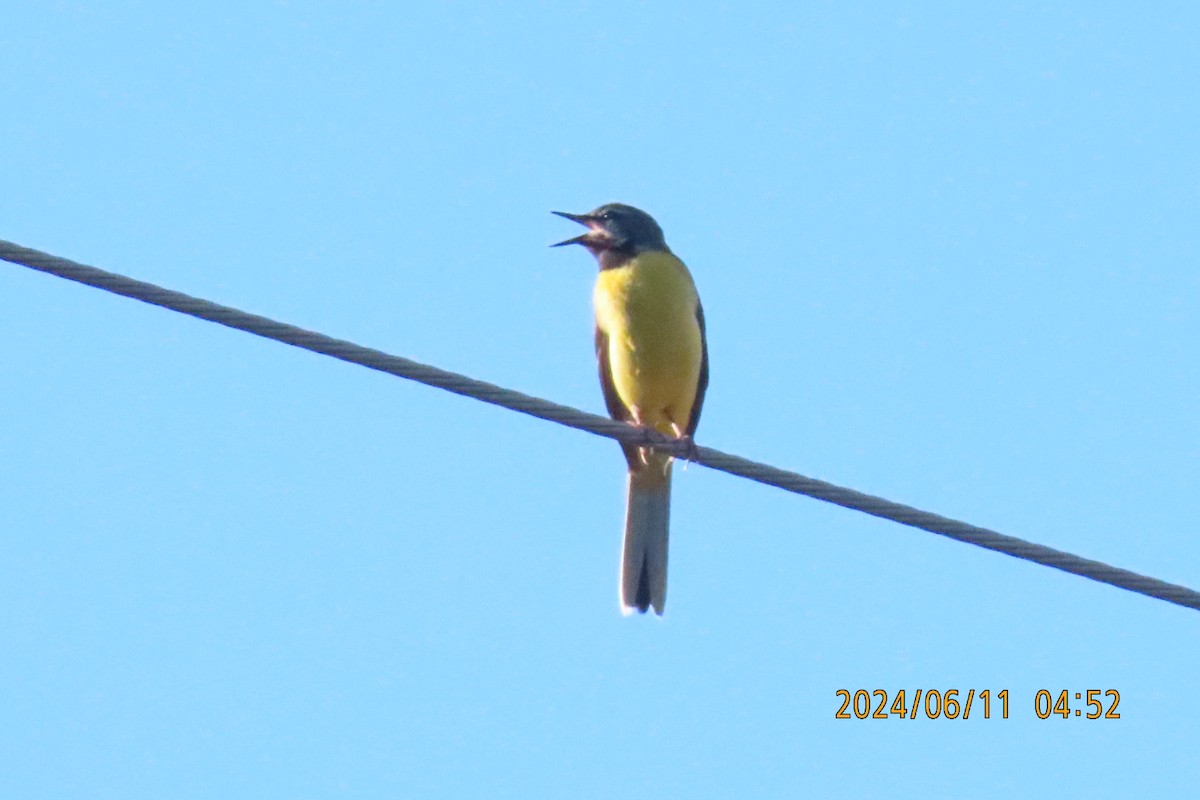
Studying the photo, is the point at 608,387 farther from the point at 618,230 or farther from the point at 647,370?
the point at 618,230

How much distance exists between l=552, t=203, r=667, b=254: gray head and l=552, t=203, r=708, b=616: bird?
0.01 metres

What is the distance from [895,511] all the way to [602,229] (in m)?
4.00

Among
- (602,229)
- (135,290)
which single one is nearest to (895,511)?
(135,290)

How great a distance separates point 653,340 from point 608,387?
46cm

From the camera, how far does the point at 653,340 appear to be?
26.2 feet

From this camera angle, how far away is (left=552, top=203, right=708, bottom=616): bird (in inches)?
316

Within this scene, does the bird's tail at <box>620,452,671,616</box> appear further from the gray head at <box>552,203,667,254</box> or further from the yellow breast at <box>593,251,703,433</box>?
the gray head at <box>552,203,667,254</box>

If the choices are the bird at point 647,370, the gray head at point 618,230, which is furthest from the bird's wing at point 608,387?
the gray head at point 618,230

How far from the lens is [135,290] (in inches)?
171

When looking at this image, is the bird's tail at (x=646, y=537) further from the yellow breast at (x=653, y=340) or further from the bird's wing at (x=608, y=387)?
the yellow breast at (x=653, y=340)

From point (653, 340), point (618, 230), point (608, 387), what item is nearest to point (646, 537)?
point (608, 387)

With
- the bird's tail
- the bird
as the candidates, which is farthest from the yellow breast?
the bird's tail

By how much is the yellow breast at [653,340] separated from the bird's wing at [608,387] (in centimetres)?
5

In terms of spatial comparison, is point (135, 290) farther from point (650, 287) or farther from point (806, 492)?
point (650, 287)
